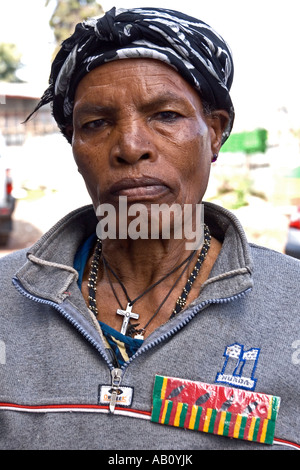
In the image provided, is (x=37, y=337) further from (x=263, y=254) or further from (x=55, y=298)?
(x=263, y=254)

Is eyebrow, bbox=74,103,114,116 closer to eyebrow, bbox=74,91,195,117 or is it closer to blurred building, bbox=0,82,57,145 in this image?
Result: eyebrow, bbox=74,91,195,117

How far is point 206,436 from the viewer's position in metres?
1.57

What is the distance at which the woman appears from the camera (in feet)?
5.18

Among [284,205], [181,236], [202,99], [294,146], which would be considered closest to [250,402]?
[181,236]

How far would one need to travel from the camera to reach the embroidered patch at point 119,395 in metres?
1.59

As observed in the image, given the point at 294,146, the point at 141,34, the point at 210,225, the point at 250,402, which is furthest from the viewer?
the point at 294,146

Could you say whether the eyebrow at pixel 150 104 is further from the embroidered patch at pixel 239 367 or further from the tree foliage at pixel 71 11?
the tree foliage at pixel 71 11

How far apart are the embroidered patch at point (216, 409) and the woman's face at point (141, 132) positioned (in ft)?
1.99

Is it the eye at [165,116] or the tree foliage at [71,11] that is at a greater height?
the tree foliage at [71,11]

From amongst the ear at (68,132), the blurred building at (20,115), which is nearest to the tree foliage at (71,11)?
the blurred building at (20,115)

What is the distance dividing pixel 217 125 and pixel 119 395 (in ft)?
3.46

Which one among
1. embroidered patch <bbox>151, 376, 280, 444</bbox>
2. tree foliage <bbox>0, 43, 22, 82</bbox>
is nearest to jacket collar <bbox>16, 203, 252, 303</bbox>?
embroidered patch <bbox>151, 376, 280, 444</bbox>

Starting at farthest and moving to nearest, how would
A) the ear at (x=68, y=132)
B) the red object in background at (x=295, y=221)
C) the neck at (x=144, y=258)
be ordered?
the red object in background at (x=295, y=221), the ear at (x=68, y=132), the neck at (x=144, y=258)

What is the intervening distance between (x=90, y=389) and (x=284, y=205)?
12843 millimetres
